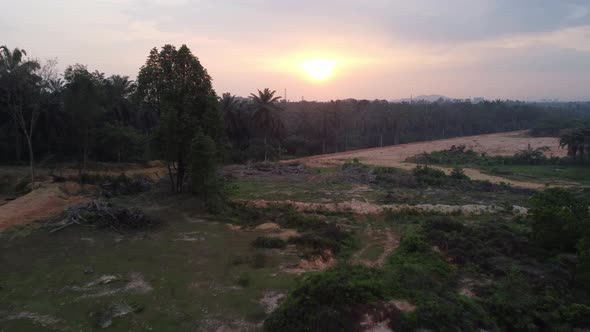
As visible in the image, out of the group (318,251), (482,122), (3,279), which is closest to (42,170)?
(3,279)

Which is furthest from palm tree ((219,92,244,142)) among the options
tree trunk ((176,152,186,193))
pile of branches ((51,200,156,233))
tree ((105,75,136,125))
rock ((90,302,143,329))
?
rock ((90,302,143,329))

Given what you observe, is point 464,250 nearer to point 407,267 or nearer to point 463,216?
point 407,267

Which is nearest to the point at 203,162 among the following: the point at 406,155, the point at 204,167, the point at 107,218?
the point at 204,167

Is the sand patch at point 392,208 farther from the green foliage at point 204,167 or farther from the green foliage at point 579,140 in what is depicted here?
the green foliage at point 579,140

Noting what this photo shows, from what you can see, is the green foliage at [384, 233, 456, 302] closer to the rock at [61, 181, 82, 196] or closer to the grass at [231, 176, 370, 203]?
the grass at [231, 176, 370, 203]

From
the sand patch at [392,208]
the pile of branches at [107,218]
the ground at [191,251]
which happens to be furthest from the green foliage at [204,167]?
the pile of branches at [107,218]

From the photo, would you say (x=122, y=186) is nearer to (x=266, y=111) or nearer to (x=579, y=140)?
(x=266, y=111)

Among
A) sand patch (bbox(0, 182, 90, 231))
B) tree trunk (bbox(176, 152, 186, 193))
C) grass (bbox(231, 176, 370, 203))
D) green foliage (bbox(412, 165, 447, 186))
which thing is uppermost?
tree trunk (bbox(176, 152, 186, 193))
